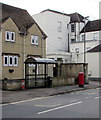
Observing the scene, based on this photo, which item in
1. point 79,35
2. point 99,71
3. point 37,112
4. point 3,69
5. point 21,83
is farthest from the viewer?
point 79,35

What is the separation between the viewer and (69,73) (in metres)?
29.2

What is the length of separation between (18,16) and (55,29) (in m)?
16.7

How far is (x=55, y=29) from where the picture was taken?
50.3 m

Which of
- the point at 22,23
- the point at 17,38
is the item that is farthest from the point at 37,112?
the point at 22,23

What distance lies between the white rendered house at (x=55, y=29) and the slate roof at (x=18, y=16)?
12036 millimetres

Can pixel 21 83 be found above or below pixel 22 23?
below

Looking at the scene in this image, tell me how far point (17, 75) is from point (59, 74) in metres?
5.50

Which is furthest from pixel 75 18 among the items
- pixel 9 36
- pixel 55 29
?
pixel 9 36

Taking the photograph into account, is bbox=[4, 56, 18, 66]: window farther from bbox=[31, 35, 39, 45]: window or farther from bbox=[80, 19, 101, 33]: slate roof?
bbox=[80, 19, 101, 33]: slate roof

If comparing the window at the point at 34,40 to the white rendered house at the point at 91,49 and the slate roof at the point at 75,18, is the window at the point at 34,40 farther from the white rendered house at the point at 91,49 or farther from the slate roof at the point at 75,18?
the slate roof at the point at 75,18

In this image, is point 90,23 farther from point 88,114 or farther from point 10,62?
point 88,114

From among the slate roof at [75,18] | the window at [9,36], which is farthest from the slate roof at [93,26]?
the window at [9,36]

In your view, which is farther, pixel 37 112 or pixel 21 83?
pixel 21 83

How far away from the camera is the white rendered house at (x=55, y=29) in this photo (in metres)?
48.5
